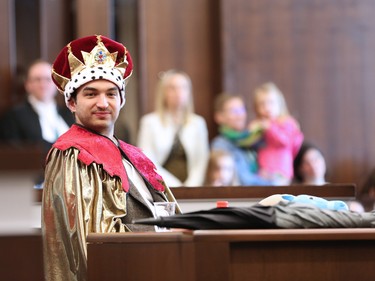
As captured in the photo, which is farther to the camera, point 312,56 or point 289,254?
point 312,56

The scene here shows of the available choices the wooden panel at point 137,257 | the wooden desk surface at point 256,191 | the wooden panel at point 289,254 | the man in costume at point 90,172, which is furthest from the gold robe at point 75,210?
the wooden desk surface at point 256,191

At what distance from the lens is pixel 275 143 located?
7.43m

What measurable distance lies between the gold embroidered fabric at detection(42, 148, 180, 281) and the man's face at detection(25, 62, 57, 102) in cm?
319

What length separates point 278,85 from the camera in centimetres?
880

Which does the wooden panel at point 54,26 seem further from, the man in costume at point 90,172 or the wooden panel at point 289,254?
the wooden panel at point 289,254

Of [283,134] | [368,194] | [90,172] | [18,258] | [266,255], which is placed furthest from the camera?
[283,134]

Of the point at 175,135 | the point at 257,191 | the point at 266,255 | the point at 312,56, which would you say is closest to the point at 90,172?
the point at 266,255

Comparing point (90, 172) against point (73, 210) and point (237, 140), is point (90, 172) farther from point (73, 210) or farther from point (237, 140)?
point (237, 140)

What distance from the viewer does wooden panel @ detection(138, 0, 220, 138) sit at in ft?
28.9

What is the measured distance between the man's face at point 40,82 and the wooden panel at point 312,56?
191 cm

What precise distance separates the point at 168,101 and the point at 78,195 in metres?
3.46

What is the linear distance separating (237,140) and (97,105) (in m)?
3.29

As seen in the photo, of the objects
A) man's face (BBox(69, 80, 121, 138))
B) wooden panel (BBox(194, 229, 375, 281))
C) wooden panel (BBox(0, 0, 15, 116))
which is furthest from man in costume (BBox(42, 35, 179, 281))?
wooden panel (BBox(0, 0, 15, 116))

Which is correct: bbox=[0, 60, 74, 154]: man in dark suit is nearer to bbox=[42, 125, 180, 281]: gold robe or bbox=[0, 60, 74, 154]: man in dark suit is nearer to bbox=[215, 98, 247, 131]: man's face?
bbox=[215, 98, 247, 131]: man's face
